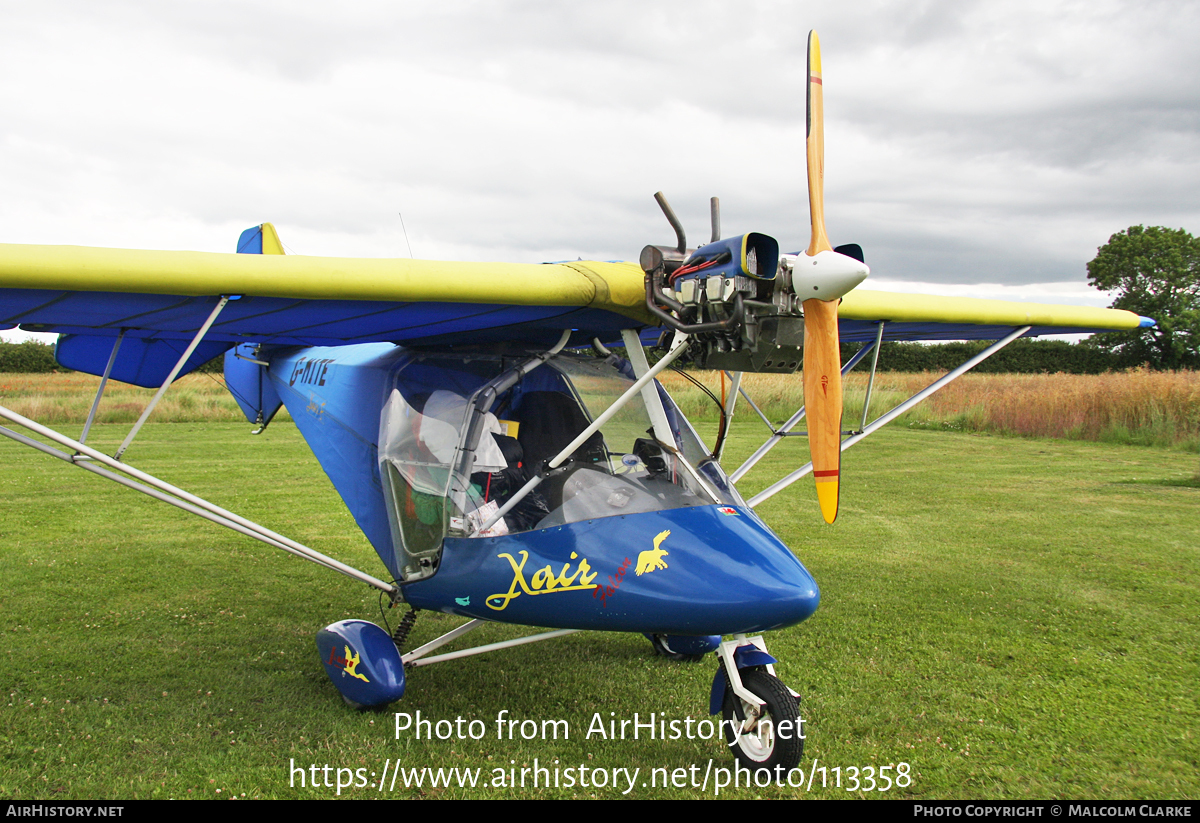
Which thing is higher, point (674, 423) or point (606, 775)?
point (674, 423)

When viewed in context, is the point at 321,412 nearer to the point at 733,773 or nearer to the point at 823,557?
the point at 733,773

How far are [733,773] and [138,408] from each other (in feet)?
69.9

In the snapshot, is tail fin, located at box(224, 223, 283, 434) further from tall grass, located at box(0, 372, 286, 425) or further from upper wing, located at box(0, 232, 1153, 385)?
tall grass, located at box(0, 372, 286, 425)

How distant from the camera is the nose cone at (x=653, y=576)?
3.39 m

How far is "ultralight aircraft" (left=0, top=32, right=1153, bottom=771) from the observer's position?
137 inches

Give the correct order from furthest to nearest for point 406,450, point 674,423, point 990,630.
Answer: point 990,630 < point 406,450 < point 674,423

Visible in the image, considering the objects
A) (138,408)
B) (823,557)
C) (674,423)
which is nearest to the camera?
(674,423)

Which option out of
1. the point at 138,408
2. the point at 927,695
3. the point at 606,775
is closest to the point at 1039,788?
the point at 927,695

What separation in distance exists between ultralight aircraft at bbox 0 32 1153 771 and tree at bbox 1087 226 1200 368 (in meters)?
43.1

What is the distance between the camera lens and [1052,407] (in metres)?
18.9

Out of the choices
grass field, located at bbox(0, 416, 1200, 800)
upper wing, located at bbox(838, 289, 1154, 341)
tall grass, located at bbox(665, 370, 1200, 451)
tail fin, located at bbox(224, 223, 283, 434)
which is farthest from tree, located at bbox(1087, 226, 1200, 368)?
tail fin, located at bbox(224, 223, 283, 434)

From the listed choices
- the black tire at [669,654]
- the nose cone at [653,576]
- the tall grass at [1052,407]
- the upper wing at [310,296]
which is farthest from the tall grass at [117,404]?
the nose cone at [653,576]

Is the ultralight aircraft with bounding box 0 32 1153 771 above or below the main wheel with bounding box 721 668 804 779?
above

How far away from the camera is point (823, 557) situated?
805 centimetres
